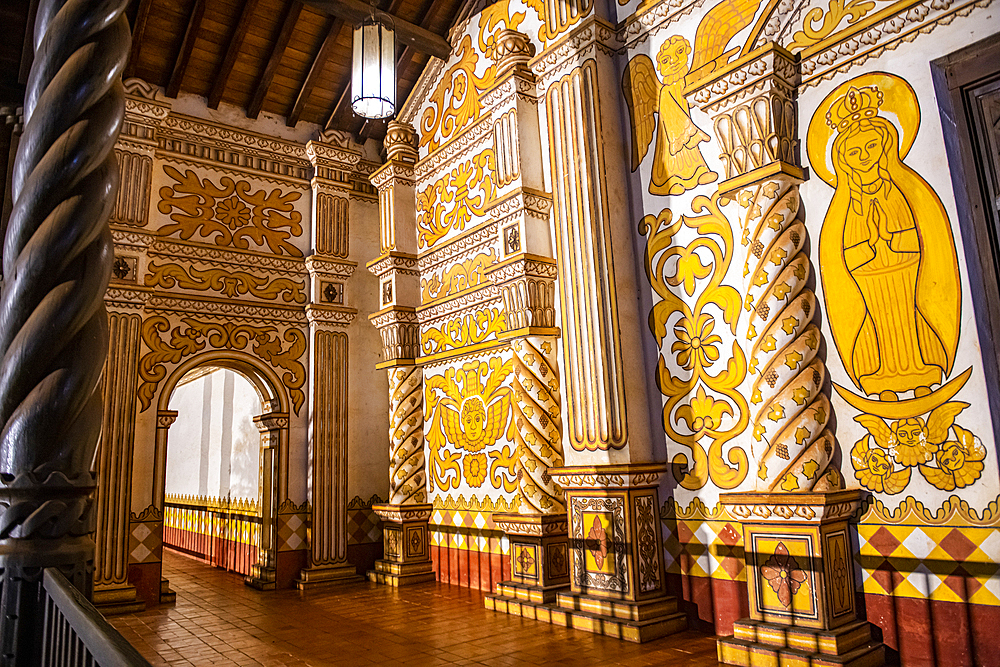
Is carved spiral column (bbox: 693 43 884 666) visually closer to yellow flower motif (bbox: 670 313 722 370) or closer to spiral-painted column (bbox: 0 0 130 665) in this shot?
yellow flower motif (bbox: 670 313 722 370)

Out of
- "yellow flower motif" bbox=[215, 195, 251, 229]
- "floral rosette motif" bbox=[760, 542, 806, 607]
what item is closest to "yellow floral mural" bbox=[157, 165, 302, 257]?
"yellow flower motif" bbox=[215, 195, 251, 229]

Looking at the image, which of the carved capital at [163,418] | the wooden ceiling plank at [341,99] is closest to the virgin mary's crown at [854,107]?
the wooden ceiling plank at [341,99]

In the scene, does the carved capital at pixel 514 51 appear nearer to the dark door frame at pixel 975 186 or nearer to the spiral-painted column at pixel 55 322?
the dark door frame at pixel 975 186

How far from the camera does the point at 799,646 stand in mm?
3678

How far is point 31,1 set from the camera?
6008 mm

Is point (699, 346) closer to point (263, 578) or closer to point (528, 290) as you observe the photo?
point (528, 290)

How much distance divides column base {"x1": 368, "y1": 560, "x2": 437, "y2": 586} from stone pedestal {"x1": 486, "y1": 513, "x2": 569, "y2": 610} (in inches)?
63.8

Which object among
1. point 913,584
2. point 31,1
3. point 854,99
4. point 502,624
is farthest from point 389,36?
point 913,584

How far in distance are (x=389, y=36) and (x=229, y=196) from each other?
3611 mm

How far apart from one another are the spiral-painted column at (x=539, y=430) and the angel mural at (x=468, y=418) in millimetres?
658

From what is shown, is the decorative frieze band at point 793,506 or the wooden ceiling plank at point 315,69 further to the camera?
the wooden ceiling plank at point 315,69

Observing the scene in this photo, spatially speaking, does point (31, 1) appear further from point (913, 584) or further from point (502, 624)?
point (913, 584)

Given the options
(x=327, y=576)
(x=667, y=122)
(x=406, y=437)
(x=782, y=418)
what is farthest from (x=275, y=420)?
(x=782, y=418)

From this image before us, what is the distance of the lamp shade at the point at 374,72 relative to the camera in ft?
15.8
